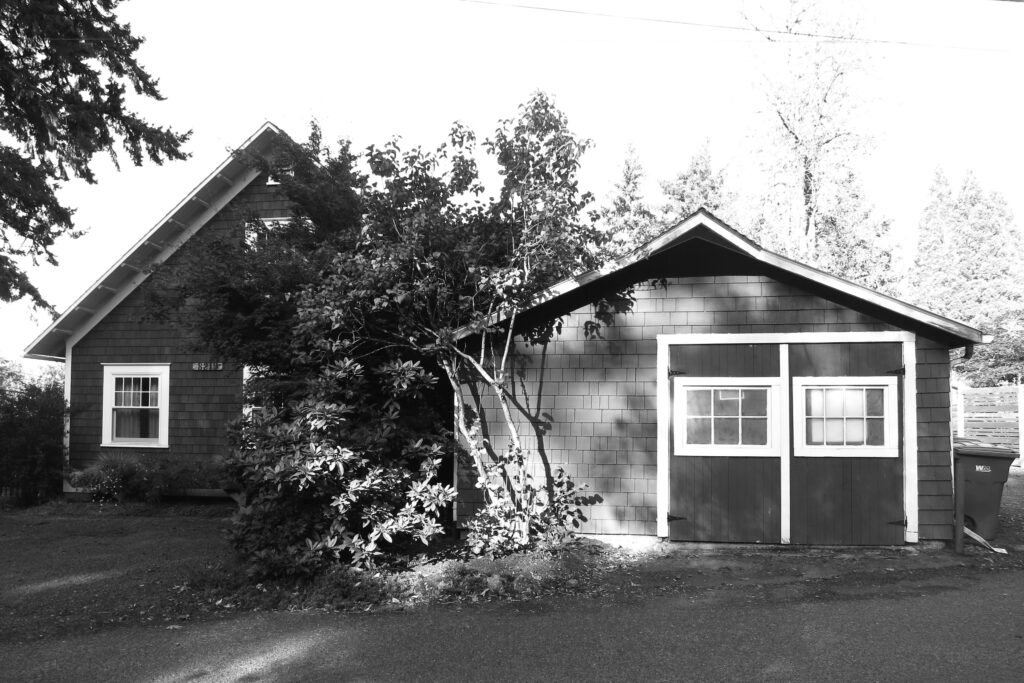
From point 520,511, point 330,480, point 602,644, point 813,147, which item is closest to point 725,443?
point 520,511

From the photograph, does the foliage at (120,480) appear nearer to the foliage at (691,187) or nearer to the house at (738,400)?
the house at (738,400)

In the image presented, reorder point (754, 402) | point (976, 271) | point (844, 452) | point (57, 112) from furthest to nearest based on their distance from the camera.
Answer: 1. point (976, 271)
2. point (57, 112)
3. point (754, 402)
4. point (844, 452)

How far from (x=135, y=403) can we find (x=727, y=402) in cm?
1140

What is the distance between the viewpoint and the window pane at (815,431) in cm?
891

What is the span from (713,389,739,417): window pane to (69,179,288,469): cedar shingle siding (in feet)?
29.1

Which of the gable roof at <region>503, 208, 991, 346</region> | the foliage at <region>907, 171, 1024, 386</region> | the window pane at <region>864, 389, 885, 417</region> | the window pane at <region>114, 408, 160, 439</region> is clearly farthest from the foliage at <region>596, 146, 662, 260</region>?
the foliage at <region>907, 171, 1024, 386</region>

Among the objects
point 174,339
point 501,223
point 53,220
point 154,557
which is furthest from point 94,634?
point 53,220

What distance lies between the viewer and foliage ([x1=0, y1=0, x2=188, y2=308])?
43.2 feet

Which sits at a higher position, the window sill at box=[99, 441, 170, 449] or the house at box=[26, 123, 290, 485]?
the house at box=[26, 123, 290, 485]

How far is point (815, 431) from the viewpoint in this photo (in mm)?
8922

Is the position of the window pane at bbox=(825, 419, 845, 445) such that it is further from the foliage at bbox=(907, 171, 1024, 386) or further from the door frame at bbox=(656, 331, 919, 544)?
the foliage at bbox=(907, 171, 1024, 386)

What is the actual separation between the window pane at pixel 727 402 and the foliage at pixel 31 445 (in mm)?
12285

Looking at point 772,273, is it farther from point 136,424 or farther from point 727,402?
point 136,424

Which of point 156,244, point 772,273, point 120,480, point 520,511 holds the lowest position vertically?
point 120,480
